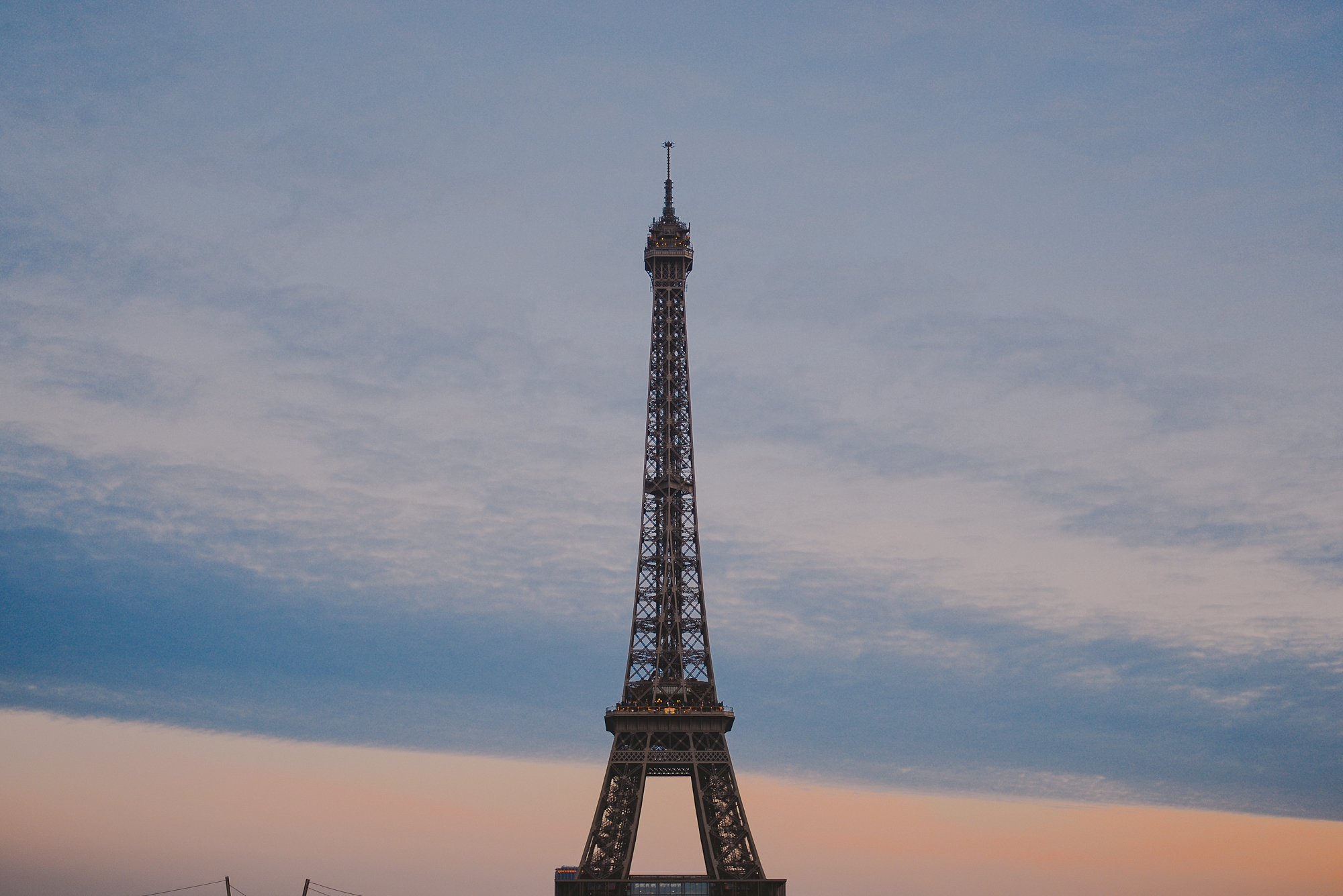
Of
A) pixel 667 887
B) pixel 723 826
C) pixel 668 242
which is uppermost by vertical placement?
pixel 668 242

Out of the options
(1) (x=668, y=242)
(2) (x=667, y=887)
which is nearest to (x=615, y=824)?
(2) (x=667, y=887)

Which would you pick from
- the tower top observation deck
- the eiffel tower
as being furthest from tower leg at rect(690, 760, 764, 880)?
the tower top observation deck

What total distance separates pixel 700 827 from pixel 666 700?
12.2 meters

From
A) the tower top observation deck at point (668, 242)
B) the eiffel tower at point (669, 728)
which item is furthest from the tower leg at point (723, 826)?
the tower top observation deck at point (668, 242)

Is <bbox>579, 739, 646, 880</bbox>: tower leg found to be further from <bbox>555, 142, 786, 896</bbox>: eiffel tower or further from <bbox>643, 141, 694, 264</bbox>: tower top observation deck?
<bbox>643, 141, 694, 264</bbox>: tower top observation deck

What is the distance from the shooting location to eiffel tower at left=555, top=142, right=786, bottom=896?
117000mm

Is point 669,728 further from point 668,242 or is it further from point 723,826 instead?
point 668,242

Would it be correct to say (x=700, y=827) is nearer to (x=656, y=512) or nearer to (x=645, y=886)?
(x=645, y=886)

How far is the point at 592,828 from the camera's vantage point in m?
119

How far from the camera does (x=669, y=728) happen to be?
123188 mm

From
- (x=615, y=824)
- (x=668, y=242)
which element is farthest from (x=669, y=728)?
(x=668, y=242)

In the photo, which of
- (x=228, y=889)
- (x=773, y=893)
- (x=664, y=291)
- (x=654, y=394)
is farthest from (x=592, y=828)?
(x=664, y=291)

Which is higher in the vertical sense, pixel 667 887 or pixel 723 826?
pixel 723 826

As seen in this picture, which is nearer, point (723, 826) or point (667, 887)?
point (667, 887)
